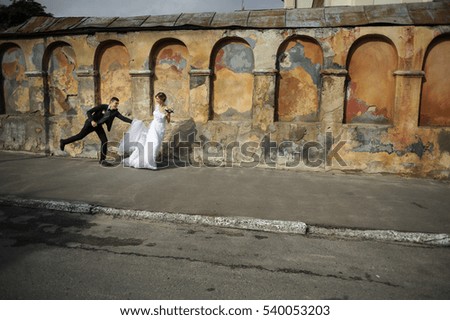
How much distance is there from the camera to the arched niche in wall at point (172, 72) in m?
8.37

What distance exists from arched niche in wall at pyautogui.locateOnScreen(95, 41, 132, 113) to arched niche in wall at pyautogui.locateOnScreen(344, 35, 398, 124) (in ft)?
19.3

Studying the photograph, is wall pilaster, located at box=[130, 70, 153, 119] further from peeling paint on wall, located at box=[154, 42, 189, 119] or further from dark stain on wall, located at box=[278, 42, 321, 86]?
dark stain on wall, located at box=[278, 42, 321, 86]

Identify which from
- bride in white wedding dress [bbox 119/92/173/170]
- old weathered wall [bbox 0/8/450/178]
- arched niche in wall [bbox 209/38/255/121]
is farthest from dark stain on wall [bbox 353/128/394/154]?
bride in white wedding dress [bbox 119/92/173/170]

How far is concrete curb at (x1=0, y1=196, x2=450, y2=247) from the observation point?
12.7 ft

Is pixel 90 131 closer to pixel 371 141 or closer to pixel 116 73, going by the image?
pixel 116 73

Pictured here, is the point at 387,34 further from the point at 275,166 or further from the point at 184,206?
the point at 184,206

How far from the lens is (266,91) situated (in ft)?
25.5

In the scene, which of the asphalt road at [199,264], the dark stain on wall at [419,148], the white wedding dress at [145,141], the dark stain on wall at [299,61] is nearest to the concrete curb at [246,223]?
the asphalt road at [199,264]

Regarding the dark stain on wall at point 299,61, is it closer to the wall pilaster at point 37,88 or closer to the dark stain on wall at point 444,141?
the dark stain on wall at point 444,141

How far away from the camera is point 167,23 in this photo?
8133 millimetres

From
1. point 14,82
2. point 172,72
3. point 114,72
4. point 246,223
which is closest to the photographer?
point 246,223

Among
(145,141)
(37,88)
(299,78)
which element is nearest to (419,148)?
(299,78)

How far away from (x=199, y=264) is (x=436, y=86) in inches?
281

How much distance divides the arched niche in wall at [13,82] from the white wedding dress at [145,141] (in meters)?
4.10
